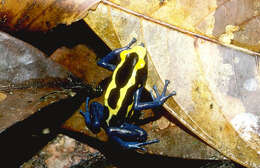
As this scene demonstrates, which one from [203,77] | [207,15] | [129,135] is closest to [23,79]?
[129,135]

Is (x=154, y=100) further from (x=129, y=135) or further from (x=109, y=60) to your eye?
(x=109, y=60)

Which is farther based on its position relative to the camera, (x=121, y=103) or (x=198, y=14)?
(x=121, y=103)

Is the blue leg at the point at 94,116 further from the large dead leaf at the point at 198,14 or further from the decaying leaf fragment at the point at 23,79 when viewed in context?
the large dead leaf at the point at 198,14

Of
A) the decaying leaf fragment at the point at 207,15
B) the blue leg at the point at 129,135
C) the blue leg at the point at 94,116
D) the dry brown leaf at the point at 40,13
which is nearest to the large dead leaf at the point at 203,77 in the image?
the decaying leaf fragment at the point at 207,15

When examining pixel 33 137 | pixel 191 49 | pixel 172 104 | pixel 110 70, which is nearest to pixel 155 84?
pixel 172 104

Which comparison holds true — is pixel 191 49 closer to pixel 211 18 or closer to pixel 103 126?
pixel 211 18

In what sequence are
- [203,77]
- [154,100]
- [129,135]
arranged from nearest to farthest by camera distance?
[203,77]
[154,100]
[129,135]

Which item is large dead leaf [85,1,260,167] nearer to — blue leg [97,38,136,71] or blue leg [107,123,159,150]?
blue leg [97,38,136,71]
